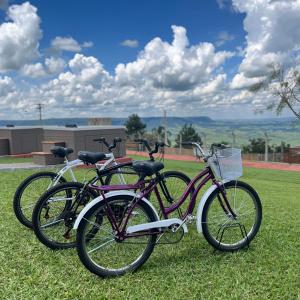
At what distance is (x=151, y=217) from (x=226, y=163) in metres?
Answer: 0.83

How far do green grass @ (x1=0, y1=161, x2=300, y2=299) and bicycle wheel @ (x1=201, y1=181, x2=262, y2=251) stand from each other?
0.11m

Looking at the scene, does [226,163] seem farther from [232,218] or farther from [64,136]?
[64,136]

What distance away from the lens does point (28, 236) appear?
3.67 metres

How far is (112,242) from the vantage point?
9.77 ft

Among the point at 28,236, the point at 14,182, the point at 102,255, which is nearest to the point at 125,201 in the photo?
the point at 102,255

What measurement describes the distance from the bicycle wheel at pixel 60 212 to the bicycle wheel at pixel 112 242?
0.49m

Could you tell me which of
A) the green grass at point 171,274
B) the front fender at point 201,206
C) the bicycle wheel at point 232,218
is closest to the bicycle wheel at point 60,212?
the green grass at point 171,274

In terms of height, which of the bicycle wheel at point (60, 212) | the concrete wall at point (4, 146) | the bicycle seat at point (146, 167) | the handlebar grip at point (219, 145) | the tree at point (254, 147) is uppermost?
the handlebar grip at point (219, 145)

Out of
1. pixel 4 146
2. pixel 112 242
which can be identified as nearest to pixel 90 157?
pixel 112 242

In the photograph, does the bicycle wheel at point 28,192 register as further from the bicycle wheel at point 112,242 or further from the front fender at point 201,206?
the front fender at point 201,206

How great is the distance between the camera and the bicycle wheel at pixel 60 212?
3264mm

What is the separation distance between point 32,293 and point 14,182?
5279 mm

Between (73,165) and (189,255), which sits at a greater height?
(73,165)

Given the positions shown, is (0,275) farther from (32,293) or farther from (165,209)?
(165,209)
